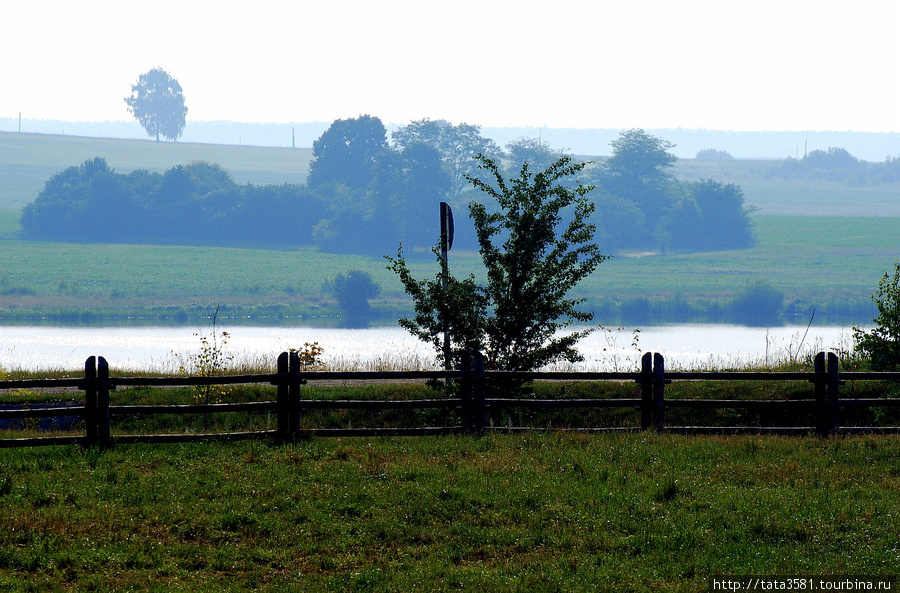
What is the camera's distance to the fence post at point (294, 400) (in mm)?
14234

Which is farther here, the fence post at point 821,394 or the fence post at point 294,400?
the fence post at point 821,394

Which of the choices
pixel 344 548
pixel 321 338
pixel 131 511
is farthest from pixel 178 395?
pixel 321 338

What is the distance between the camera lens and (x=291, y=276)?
103 meters

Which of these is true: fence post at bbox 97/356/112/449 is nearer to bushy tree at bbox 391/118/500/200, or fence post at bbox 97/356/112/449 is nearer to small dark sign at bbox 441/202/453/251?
small dark sign at bbox 441/202/453/251

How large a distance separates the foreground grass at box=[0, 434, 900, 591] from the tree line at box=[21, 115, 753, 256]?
107m

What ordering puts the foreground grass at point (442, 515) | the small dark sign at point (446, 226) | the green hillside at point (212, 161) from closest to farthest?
the foreground grass at point (442, 515), the small dark sign at point (446, 226), the green hillside at point (212, 161)

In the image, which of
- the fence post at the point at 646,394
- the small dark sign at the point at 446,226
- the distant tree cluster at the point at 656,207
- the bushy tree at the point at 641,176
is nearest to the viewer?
the fence post at the point at 646,394

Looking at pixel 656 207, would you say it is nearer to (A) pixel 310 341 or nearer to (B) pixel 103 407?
(A) pixel 310 341

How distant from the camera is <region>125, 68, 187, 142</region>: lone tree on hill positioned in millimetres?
188750

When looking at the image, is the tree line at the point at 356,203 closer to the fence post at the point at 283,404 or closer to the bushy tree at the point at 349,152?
the bushy tree at the point at 349,152

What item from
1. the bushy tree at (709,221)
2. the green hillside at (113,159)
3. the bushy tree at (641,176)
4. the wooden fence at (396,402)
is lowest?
the wooden fence at (396,402)

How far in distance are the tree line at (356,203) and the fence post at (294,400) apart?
105 metres

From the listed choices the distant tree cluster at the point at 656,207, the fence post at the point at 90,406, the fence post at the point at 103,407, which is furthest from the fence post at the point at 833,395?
the distant tree cluster at the point at 656,207

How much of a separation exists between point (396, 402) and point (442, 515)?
3946 mm
